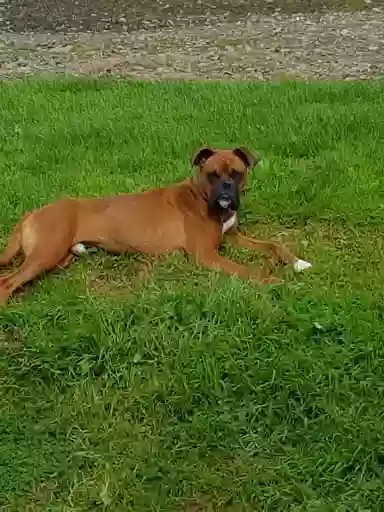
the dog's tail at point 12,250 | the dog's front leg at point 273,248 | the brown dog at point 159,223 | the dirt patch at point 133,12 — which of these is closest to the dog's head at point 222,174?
the brown dog at point 159,223

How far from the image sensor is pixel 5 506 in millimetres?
3639

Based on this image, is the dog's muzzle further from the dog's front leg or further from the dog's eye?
the dog's front leg

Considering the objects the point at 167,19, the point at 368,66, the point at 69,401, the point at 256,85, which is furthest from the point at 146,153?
the point at 167,19

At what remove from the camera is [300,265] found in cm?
545

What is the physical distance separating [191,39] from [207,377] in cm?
1188

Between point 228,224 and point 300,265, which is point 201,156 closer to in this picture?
point 228,224

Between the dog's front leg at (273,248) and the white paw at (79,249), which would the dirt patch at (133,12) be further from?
the white paw at (79,249)

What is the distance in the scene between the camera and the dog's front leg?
5.47m

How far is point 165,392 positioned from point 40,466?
0.68 m

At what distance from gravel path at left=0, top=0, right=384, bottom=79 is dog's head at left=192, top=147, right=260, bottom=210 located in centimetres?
615

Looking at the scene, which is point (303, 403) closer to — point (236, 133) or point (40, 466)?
point (40, 466)

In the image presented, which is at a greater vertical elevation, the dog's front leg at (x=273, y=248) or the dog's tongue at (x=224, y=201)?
the dog's tongue at (x=224, y=201)

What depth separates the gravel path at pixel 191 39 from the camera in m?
12.5

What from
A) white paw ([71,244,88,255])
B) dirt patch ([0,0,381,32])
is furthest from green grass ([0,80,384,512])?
dirt patch ([0,0,381,32])
